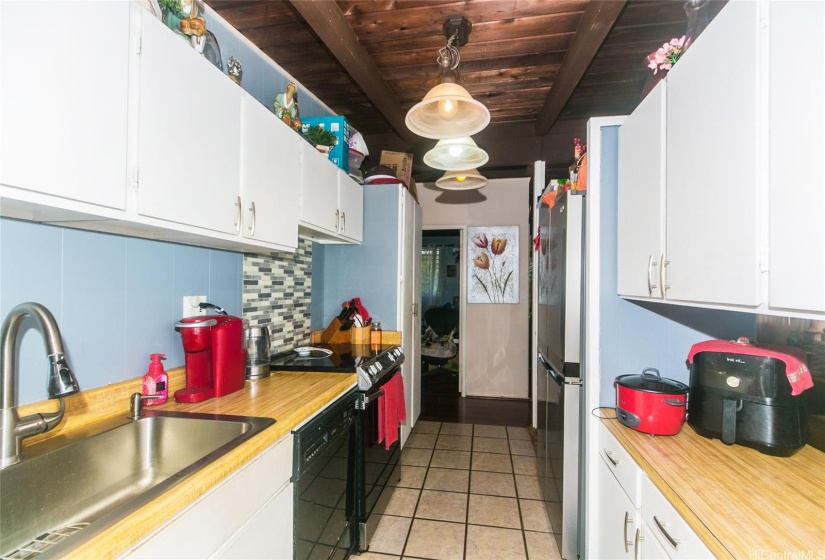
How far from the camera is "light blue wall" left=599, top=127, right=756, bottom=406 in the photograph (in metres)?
1.59

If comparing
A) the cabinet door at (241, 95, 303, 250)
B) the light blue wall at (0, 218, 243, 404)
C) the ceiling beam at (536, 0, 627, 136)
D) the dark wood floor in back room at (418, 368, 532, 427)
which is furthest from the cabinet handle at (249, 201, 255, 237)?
the dark wood floor in back room at (418, 368, 532, 427)

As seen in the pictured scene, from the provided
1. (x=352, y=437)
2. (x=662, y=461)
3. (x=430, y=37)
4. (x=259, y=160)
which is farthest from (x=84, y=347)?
(x=430, y=37)

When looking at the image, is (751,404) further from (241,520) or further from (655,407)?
(241,520)

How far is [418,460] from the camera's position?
9.59 feet

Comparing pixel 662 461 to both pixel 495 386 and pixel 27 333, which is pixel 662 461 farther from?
pixel 495 386

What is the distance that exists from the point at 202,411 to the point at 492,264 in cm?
376

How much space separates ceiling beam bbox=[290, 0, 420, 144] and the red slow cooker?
85.0 inches

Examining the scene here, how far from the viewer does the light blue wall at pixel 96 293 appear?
41.4 inches

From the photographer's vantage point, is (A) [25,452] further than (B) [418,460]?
No

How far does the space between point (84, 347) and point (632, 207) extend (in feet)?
6.57

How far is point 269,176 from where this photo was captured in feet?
5.51

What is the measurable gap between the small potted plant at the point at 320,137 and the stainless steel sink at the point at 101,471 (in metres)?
1.68

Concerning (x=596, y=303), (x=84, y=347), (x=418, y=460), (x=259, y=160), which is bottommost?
(x=418, y=460)

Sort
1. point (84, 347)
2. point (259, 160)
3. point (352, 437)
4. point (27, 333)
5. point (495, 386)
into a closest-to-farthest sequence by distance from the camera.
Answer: point (27, 333) → point (84, 347) → point (259, 160) → point (352, 437) → point (495, 386)
